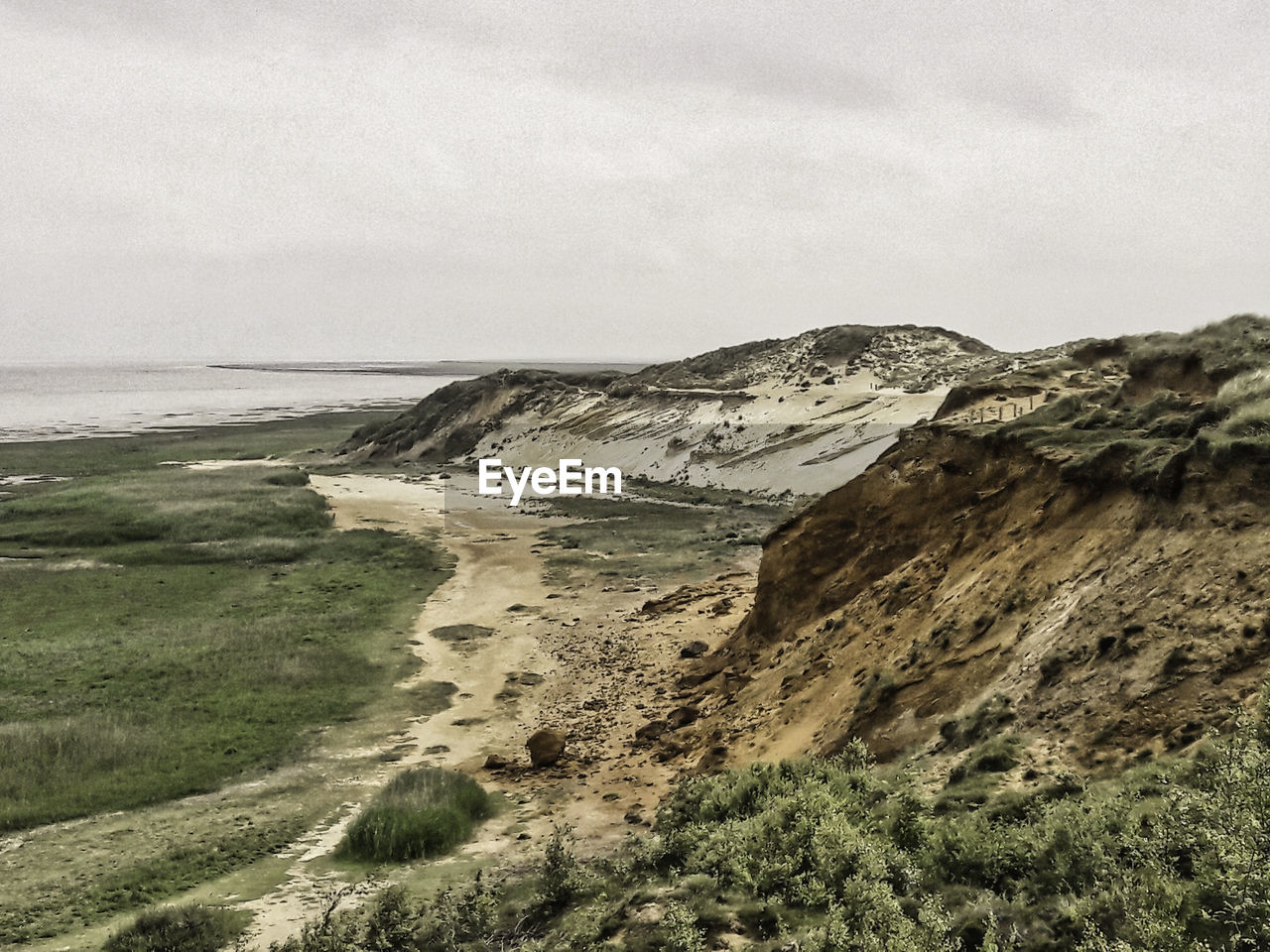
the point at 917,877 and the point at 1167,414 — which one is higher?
the point at 1167,414

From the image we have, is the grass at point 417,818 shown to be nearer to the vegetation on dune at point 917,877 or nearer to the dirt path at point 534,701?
the dirt path at point 534,701

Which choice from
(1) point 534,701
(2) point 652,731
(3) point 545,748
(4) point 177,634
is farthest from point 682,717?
(4) point 177,634

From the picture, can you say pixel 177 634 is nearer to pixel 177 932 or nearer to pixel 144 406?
pixel 177 932

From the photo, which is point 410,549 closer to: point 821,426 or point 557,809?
point 557,809

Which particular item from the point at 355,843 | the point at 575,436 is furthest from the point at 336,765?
the point at 575,436

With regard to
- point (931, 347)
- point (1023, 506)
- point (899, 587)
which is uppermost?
point (931, 347)

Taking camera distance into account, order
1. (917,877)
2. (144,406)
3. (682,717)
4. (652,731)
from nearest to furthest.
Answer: (917,877) < (652,731) < (682,717) < (144,406)
